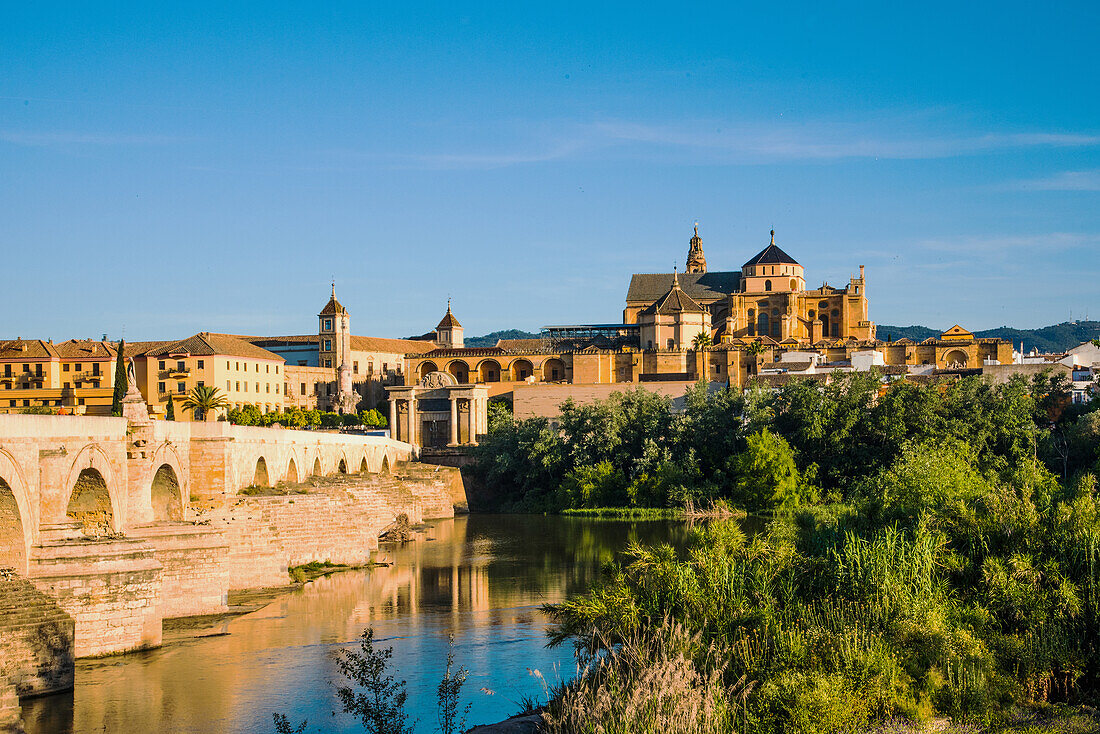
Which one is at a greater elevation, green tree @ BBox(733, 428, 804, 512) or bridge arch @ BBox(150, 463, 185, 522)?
bridge arch @ BBox(150, 463, 185, 522)

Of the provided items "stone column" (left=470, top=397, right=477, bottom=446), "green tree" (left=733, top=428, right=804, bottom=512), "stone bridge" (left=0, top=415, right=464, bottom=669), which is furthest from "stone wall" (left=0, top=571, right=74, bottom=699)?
"stone column" (left=470, top=397, right=477, bottom=446)

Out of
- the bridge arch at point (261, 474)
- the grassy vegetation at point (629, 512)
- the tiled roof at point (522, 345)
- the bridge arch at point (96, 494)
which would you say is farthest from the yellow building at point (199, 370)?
the bridge arch at point (96, 494)

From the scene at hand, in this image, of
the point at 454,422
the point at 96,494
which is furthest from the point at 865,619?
the point at 454,422

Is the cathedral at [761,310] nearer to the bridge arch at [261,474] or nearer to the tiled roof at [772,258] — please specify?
the tiled roof at [772,258]

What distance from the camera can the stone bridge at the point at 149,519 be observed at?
19203 millimetres

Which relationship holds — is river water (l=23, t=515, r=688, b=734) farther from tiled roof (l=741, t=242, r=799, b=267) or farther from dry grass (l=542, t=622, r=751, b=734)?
tiled roof (l=741, t=242, r=799, b=267)

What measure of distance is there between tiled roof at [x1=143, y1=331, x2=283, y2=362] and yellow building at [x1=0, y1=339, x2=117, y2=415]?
3243 millimetres

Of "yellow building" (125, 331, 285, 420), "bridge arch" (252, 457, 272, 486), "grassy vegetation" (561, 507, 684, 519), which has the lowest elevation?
"grassy vegetation" (561, 507, 684, 519)

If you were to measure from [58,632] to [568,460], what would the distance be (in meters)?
39.0

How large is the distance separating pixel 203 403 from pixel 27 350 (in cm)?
1784

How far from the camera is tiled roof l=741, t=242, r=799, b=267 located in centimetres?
9575

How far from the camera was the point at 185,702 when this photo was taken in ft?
58.1

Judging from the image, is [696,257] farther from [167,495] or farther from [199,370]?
[167,495]

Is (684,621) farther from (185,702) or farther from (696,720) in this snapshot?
(185,702)
